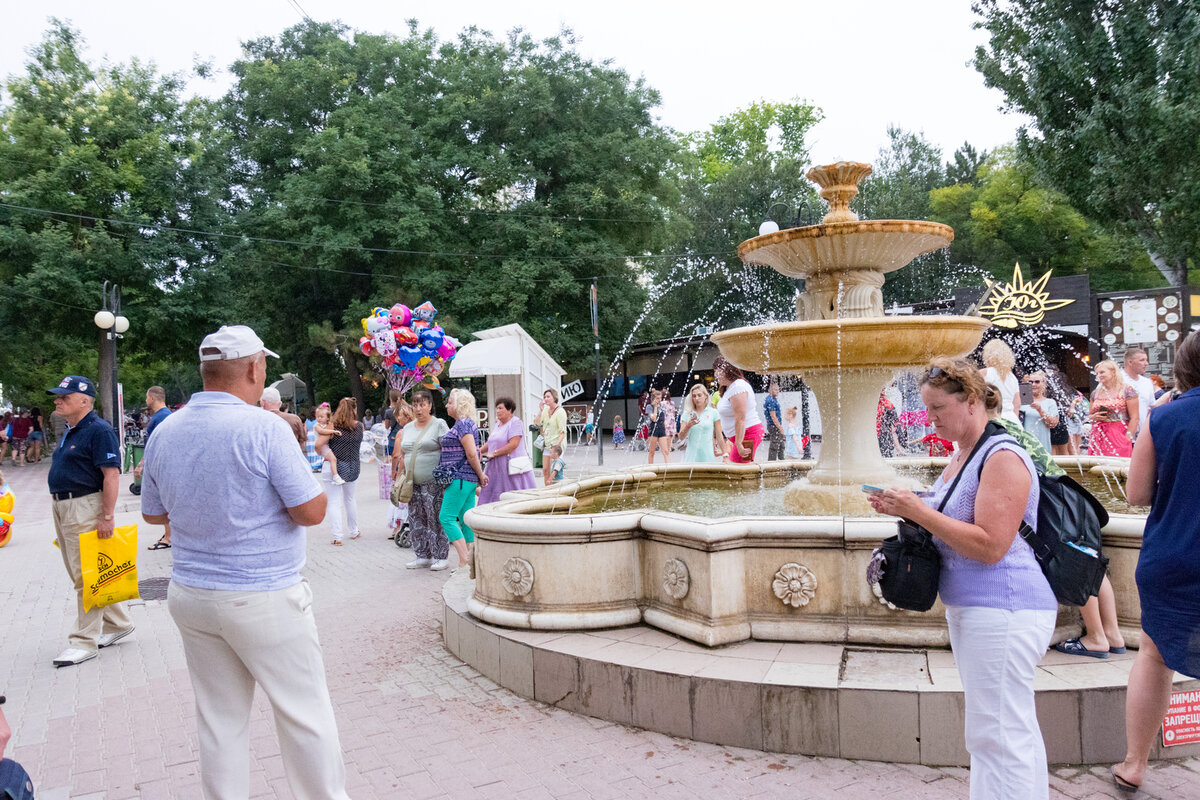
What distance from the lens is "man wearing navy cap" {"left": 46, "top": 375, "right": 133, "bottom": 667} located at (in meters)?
5.47

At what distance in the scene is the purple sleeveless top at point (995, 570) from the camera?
2.47 m

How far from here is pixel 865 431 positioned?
22.0 feet

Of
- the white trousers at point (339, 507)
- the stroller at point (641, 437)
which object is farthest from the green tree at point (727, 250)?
the white trousers at point (339, 507)

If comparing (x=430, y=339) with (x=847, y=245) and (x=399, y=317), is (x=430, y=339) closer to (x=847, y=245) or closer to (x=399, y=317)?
(x=399, y=317)

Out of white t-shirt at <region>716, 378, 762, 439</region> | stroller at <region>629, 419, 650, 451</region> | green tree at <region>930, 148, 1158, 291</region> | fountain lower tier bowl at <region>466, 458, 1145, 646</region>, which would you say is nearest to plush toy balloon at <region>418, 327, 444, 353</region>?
stroller at <region>629, 419, 650, 451</region>

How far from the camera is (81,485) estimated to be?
18.3ft

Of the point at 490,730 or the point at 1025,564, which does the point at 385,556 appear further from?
the point at 1025,564

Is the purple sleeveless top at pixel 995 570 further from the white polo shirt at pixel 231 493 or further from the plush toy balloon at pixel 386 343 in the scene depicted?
the plush toy balloon at pixel 386 343

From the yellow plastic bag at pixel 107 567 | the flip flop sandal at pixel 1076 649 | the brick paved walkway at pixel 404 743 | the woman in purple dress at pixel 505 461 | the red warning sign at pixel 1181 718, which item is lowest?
the brick paved walkway at pixel 404 743

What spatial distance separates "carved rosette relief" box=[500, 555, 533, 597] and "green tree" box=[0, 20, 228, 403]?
27.5 m

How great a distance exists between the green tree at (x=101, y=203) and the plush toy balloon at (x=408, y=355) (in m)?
14.1

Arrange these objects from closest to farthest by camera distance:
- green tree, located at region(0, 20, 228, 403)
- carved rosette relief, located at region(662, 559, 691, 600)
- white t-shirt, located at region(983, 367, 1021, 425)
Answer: carved rosette relief, located at region(662, 559, 691, 600), white t-shirt, located at region(983, 367, 1021, 425), green tree, located at region(0, 20, 228, 403)

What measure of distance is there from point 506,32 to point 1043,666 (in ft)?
106

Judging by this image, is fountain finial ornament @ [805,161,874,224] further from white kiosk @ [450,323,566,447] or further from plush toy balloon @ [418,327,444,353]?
plush toy balloon @ [418,327,444,353]
